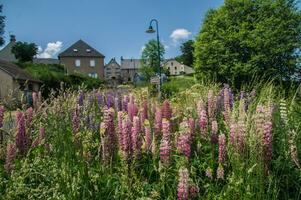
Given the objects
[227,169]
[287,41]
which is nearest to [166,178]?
[227,169]

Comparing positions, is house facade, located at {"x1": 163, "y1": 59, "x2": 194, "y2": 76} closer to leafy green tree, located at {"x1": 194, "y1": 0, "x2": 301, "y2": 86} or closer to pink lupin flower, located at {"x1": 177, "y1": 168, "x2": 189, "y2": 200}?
leafy green tree, located at {"x1": 194, "y1": 0, "x2": 301, "y2": 86}

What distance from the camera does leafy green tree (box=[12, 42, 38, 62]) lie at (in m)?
63.3

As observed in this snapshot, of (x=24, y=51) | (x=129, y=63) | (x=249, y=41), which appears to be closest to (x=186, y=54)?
(x=129, y=63)

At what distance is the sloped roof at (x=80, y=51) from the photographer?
3013 inches

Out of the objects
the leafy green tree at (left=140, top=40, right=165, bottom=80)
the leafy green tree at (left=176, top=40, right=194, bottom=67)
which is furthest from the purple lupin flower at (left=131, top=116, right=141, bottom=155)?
the leafy green tree at (left=176, top=40, right=194, bottom=67)

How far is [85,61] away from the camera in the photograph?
76375 millimetres

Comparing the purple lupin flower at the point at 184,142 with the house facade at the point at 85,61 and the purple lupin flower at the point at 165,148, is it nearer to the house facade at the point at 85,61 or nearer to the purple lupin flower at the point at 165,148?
the purple lupin flower at the point at 165,148

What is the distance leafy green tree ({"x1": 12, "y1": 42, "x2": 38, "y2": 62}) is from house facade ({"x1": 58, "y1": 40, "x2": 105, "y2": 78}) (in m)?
12.2

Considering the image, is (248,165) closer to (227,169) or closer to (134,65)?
(227,169)

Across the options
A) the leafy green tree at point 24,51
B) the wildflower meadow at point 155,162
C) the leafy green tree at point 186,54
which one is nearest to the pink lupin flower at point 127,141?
the wildflower meadow at point 155,162

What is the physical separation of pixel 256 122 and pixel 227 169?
1.97 feet

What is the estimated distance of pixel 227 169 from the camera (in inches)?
125

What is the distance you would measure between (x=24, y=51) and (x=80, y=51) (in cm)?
1592

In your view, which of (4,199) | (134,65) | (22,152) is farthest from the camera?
(134,65)
